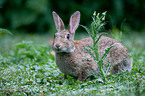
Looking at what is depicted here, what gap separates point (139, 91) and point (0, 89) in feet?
8.08

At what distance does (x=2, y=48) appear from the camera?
9.16m

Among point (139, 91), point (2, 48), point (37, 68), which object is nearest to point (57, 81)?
point (37, 68)

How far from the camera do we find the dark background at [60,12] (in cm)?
1232

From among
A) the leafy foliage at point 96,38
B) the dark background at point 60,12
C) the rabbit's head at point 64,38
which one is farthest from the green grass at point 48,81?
the dark background at point 60,12

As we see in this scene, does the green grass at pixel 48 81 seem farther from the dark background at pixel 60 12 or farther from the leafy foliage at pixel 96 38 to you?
the dark background at pixel 60 12

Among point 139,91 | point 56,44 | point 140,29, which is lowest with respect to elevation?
point 139,91

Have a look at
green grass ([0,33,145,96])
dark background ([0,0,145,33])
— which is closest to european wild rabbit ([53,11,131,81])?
green grass ([0,33,145,96])

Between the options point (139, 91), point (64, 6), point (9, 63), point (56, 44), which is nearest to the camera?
point (139, 91)

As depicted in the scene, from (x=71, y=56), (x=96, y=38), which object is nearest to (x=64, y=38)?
(x=71, y=56)

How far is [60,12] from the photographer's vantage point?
1291cm

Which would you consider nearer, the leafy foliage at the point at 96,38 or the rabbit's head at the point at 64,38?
the leafy foliage at the point at 96,38

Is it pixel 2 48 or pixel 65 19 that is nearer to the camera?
pixel 2 48

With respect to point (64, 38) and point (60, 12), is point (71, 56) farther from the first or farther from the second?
point (60, 12)

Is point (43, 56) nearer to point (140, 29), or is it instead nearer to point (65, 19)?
point (65, 19)
